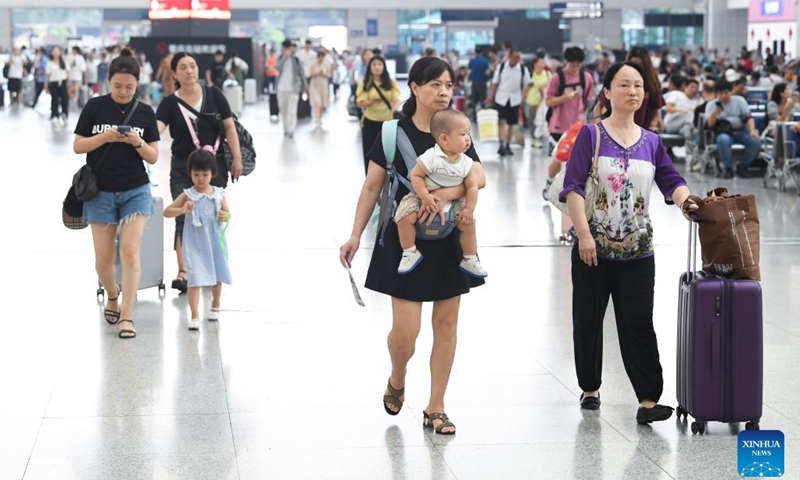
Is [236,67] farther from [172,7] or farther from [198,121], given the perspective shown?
[198,121]

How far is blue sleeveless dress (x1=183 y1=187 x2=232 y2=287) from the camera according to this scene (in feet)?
25.9

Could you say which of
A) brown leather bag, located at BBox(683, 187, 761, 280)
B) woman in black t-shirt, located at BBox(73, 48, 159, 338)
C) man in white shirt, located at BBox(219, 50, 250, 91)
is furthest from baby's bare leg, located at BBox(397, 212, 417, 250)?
man in white shirt, located at BBox(219, 50, 250, 91)

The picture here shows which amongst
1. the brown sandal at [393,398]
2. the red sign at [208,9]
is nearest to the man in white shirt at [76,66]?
the red sign at [208,9]

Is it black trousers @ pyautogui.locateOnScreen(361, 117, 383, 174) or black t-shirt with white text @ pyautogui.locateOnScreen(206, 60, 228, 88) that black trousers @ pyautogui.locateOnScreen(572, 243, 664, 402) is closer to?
black trousers @ pyautogui.locateOnScreen(361, 117, 383, 174)

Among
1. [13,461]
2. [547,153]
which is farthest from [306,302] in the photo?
[547,153]

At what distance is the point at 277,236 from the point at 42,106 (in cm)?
2728

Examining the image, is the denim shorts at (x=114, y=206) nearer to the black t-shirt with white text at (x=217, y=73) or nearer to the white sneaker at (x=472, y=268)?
the white sneaker at (x=472, y=268)

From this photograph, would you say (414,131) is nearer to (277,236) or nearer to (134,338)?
(134,338)

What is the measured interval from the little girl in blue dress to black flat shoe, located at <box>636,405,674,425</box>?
10.3 feet

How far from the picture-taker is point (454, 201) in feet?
17.6

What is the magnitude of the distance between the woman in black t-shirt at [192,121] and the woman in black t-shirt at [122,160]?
2.73ft

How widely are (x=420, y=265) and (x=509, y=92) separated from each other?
604 inches

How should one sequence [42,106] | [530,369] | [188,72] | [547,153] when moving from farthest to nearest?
[42,106]
[547,153]
[188,72]
[530,369]

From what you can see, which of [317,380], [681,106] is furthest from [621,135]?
[681,106]
